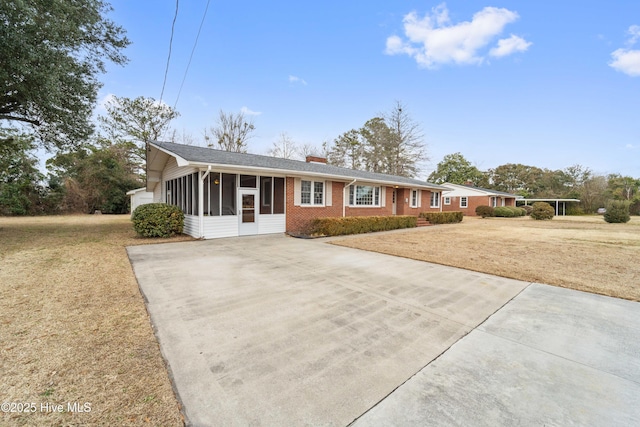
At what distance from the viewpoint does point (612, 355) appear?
2635 millimetres

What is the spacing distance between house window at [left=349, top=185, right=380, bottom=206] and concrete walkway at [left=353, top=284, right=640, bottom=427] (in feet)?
37.9

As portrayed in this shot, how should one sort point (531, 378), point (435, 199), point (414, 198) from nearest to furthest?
point (531, 378)
point (414, 198)
point (435, 199)

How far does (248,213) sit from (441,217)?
45.7ft

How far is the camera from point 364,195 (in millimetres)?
15617

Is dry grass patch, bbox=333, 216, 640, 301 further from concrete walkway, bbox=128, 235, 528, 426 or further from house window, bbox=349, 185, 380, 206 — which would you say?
house window, bbox=349, 185, 380, 206

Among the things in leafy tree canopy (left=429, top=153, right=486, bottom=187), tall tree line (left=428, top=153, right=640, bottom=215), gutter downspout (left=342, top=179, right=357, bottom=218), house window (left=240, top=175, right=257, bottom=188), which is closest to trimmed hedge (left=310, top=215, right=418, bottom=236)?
gutter downspout (left=342, top=179, right=357, bottom=218)

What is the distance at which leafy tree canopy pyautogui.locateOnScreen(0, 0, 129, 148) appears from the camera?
24.0 ft

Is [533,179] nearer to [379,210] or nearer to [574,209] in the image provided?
[574,209]

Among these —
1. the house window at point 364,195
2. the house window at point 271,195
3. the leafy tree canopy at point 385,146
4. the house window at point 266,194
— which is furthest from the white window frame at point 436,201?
the house window at point 266,194

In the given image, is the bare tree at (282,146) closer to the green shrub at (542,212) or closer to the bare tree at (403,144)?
the bare tree at (403,144)

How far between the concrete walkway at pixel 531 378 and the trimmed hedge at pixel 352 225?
806cm

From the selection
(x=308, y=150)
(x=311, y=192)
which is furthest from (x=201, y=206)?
(x=308, y=150)

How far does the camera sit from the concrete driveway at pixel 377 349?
1874 mm

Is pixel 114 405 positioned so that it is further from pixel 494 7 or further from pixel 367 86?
pixel 367 86
